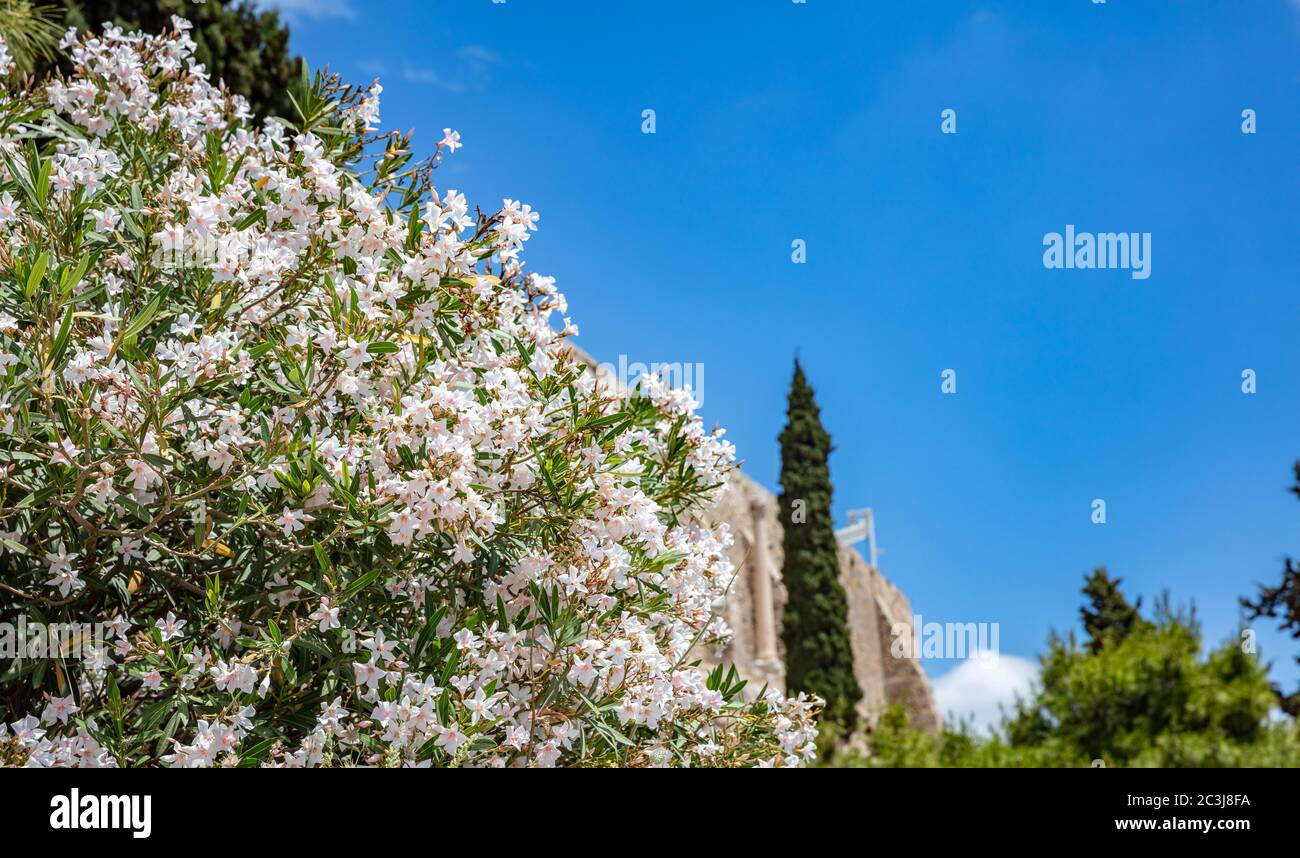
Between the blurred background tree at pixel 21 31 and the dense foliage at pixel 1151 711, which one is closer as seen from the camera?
the blurred background tree at pixel 21 31

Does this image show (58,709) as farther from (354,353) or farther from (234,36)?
(234,36)

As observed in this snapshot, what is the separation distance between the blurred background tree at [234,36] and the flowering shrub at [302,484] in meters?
11.0

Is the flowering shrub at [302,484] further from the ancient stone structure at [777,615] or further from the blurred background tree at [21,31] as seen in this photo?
the ancient stone structure at [777,615]

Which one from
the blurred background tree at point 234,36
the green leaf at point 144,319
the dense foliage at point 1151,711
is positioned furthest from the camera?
the dense foliage at point 1151,711

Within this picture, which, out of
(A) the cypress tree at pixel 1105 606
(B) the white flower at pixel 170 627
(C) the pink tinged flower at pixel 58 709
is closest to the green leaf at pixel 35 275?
(B) the white flower at pixel 170 627

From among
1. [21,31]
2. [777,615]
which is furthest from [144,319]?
[777,615]

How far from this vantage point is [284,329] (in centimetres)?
394

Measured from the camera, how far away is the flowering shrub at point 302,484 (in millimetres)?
3566

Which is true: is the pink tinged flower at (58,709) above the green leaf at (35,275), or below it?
below

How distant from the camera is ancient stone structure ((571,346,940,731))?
28.7 metres

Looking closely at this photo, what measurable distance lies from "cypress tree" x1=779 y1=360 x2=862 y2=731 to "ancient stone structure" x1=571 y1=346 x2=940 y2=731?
3.21 ft

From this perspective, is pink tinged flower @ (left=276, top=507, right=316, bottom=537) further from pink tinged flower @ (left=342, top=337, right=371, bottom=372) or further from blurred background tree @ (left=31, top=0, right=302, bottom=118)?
blurred background tree @ (left=31, top=0, right=302, bottom=118)

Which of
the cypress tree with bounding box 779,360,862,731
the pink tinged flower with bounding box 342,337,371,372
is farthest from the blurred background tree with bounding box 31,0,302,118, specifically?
the cypress tree with bounding box 779,360,862,731
